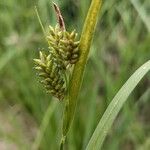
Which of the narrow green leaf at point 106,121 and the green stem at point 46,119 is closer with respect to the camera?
the narrow green leaf at point 106,121

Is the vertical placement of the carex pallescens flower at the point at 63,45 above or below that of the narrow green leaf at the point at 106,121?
above

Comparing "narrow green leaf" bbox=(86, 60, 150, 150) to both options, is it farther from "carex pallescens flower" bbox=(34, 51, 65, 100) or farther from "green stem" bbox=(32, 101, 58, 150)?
"green stem" bbox=(32, 101, 58, 150)

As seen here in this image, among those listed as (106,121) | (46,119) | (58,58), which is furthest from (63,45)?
(46,119)

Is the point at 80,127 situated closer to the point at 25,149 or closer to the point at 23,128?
the point at 25,149

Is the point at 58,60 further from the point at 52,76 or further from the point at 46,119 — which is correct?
the point at 46,119

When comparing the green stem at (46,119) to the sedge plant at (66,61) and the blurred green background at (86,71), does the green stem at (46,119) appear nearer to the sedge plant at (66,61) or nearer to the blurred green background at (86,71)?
the blurred green background at (86,71)

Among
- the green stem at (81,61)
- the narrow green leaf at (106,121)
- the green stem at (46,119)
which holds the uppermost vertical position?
the green stem at (81,61)

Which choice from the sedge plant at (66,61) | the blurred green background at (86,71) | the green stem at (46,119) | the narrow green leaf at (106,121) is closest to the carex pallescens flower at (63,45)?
the sedge plant at (66,61)

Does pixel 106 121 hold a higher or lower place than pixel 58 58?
lower

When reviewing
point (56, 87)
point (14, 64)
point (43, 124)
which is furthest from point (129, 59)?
point (56, 87)
